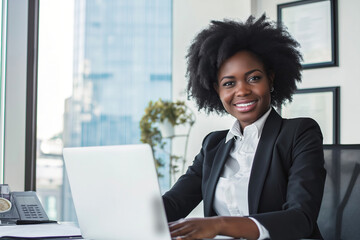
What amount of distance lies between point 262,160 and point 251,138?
15 cm

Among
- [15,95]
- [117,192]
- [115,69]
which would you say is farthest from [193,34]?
[117,192]

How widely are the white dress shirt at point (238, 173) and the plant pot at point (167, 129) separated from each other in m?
1.95

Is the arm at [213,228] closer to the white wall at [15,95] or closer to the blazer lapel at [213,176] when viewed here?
the blazer lapel at [213,176]

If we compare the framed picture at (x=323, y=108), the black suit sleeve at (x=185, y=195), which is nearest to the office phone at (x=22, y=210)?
the black suit sleeve at (x=185, y=195)

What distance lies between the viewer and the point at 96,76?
3.87m

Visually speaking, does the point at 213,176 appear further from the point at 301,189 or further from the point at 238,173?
the point at 301,189

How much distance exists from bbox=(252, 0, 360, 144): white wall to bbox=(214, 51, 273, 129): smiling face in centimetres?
165

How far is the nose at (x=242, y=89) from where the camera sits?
154 cm

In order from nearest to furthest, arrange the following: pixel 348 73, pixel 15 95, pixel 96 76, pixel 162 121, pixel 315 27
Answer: pixel 15 95 → pixel 348 73 → pixel 315 27 → pixel 162 121 → pixel 96 76

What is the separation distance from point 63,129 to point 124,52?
77cm

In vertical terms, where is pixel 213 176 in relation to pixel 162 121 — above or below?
below

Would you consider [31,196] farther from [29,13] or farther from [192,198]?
[29,13]

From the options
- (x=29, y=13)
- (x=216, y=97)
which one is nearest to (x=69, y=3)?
(x=29, y=13)

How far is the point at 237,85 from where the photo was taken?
5.15 feet
